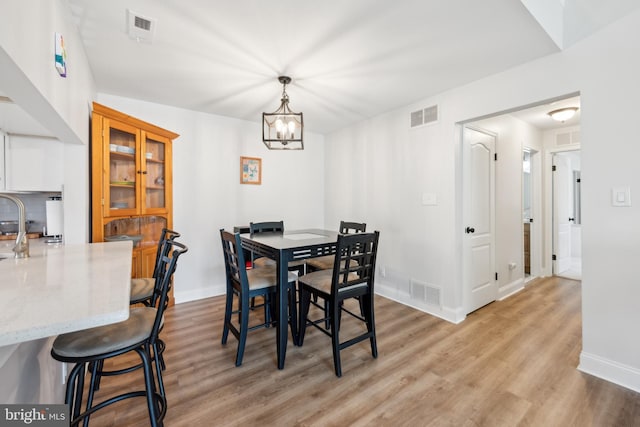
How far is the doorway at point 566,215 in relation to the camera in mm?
4359

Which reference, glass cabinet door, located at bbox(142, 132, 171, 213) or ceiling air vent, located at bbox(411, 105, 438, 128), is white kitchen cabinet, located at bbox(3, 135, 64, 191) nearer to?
glass cabinet door, located at bbox(142, 132, 171, 213)

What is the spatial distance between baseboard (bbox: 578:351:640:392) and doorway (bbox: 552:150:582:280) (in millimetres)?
2673

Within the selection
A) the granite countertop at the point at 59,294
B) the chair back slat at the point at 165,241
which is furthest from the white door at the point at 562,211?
the granite countertop at the point at 59,294

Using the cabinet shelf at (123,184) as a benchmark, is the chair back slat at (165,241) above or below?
below

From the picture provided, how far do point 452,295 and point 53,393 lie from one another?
3144mm

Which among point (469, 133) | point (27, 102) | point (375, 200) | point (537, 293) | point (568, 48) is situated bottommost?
point (537, 293)

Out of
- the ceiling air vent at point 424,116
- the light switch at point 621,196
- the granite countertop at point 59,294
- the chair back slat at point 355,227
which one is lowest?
the granite countertop at point 59,294

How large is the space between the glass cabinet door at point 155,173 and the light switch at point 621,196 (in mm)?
3960

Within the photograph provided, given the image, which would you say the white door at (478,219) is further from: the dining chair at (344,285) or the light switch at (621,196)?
the dining chair at (344,285)

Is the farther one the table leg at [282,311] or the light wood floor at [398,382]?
the table leg at [282,311]

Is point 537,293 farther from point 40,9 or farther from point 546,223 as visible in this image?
point 40,9

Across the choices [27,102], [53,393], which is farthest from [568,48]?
[53,393]

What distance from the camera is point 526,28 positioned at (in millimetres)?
1825

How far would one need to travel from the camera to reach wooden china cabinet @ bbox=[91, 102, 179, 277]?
234 centimetres
